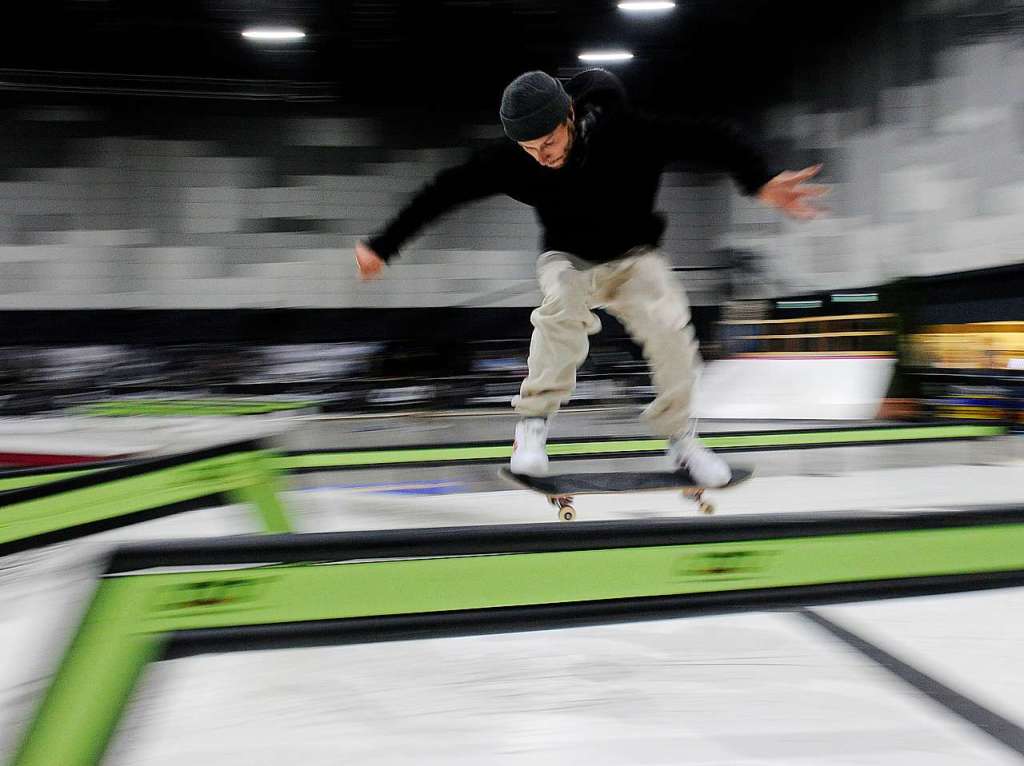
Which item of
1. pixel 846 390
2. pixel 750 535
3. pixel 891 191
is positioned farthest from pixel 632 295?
pixel 891 191

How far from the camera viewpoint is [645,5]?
9.71 meters

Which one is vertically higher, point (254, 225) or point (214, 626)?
point (254, 225)

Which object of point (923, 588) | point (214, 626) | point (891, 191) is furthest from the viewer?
point (891, 191)

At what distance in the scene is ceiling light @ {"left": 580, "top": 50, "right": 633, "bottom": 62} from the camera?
1086 cm

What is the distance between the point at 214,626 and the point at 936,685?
1.06 metres

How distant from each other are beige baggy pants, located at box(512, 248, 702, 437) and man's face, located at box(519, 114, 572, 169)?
0.97ft

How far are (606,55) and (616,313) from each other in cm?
1021

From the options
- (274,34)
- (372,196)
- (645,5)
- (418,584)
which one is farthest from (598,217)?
(372,196)

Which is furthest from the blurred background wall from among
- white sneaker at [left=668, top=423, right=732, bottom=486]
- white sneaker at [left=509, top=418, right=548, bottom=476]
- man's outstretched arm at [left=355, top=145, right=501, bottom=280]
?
man's outstretched arm at [left=355, top=145, right=501, bottom=280]

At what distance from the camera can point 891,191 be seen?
9906 millimetres

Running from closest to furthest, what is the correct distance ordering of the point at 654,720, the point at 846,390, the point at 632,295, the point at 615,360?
the point at 654,720
the point at 632,295
the point at 846,390
the point at 615,360

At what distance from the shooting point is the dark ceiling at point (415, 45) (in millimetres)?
9398

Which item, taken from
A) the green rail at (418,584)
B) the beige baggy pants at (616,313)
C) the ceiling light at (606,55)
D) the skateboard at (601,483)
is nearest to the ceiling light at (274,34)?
the ceiling light at (606,55)

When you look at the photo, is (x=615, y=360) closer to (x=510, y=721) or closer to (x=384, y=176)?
(x=384, y=176)
